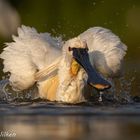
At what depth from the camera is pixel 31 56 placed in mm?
13828

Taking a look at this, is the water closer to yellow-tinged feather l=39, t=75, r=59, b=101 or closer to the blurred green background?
yellow-tinged feather l=39, t=75, r=59, b=101

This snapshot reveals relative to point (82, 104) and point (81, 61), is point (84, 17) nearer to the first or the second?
point (81, 61)

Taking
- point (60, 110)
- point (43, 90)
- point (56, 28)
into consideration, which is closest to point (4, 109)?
point (60, 110)

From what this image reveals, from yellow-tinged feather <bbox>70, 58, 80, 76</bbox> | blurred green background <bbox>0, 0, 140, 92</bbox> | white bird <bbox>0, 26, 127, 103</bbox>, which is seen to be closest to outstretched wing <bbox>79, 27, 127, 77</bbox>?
white bird <bbox>0, 26, 127, 103</bbox>

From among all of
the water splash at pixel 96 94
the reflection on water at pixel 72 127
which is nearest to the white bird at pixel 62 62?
the water splash at pixel 96 94

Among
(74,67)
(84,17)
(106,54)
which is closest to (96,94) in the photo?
(74,67)

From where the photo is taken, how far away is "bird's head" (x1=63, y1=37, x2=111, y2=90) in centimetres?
1237

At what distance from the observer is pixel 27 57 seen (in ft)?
45.3

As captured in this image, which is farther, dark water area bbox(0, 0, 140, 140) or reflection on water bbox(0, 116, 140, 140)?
dark water area bbox(0, 0, 140, 140)

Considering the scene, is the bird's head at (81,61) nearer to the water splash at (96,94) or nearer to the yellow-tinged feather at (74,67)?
the yellow-tinged feather at (74,67)

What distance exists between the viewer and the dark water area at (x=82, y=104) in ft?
31.6

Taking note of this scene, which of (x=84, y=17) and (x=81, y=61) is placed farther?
(x=84, y=17)

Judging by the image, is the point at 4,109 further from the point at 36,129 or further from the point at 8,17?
the point at 8,17

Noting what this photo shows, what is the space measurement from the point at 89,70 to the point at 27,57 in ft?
4.88
